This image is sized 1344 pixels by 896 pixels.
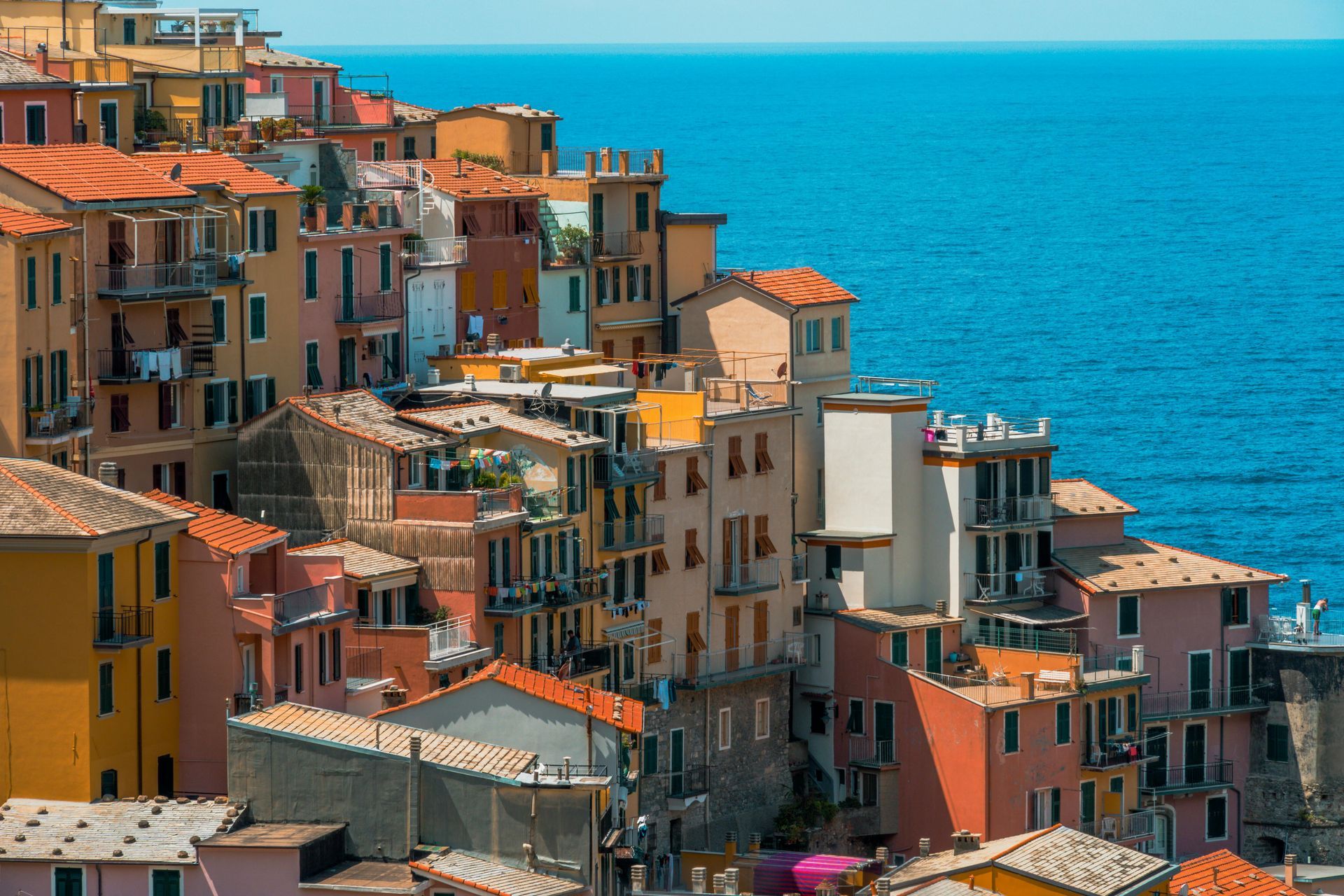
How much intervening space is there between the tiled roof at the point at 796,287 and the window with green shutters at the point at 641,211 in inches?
149

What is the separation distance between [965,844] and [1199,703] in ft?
56.2

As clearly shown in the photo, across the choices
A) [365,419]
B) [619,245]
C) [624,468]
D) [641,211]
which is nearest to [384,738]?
[365,419]

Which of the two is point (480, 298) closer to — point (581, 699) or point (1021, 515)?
point (1021, 515)

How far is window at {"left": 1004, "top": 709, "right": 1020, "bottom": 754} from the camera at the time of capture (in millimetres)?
78750

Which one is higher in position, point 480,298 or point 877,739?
point 480,298

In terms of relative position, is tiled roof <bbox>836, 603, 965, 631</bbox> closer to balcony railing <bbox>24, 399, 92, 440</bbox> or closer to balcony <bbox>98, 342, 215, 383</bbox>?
balcony <bbox>98, 342, 215, 383</bbox>

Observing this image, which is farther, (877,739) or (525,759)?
(877,739)

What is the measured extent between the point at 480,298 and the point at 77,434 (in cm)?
2005

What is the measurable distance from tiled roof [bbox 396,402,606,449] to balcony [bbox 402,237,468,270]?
806 cm

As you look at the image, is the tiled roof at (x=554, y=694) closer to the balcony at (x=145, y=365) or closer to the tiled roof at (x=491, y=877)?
the tiled roof at (x=491, y=877)

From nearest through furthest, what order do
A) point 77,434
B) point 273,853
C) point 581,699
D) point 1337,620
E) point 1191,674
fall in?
point 273,853 < point 581,699 < point 77,434 < point 1191,674 < point 1337,620

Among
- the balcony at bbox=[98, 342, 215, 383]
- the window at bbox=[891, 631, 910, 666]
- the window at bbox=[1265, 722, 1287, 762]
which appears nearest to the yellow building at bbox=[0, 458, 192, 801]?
the balcony at bbox=[98, 342, 215, 383]

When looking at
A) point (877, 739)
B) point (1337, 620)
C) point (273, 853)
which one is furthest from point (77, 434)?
point (1337, 620)

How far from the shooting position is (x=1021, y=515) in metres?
85.3
